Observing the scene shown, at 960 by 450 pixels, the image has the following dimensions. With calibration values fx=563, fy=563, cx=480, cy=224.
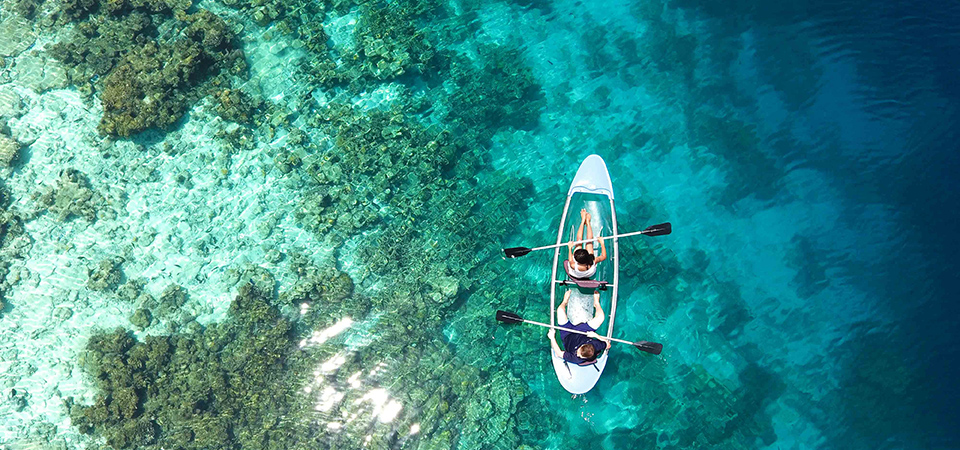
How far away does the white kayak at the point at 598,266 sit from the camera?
11242 mm

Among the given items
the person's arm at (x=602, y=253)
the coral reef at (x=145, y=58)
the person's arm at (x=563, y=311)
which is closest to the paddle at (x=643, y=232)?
the person's arm at (x=602, y=253)

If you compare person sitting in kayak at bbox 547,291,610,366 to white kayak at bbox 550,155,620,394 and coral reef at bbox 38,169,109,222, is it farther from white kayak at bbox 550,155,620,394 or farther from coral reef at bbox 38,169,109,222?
coral reef at bbox 38,169,109,222

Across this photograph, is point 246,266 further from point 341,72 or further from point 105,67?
point 105,67

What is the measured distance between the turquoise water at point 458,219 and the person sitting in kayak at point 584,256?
869 millimetres

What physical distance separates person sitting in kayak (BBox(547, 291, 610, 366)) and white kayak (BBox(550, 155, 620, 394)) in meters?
0.10

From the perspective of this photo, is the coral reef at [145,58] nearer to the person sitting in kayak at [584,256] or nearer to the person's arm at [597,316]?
the person sitting in kayak at [584,256]

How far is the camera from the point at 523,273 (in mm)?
12094

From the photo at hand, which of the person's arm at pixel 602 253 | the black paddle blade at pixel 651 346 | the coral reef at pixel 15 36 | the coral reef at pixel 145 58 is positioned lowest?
the black paddle blade at pixel 651 346

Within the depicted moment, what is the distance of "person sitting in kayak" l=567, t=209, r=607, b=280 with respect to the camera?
1072 centimetres

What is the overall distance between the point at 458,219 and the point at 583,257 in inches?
118

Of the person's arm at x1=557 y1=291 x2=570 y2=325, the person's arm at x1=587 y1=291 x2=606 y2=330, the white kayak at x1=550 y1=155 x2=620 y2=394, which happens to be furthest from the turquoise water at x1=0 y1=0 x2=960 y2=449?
the person's arm at x1=587 y1=291 x2=606 y2=330

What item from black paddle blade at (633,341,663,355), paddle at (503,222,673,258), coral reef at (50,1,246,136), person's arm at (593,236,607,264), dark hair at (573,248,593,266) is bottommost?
black paddle blade at (633,341,663,355)

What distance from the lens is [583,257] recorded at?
35.0 feet

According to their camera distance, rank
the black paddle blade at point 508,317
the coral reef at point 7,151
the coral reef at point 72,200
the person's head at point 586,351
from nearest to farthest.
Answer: the person's head at point 586,351 → the black paddle blade at point 508,317 → the coral reef at point 72,200 → the coral reef at point 7,151
